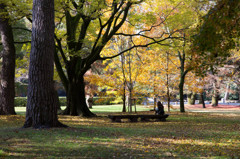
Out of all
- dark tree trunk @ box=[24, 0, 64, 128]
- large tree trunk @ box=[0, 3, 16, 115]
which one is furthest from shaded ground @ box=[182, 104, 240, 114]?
dark tree trunk @ box=[24, 0, 64, 128]

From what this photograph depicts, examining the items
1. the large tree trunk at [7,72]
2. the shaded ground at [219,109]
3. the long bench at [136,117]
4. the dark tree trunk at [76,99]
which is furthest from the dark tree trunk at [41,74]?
the shaded ground at [219,109]

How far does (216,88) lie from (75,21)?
24.0m

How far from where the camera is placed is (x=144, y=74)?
2267cm

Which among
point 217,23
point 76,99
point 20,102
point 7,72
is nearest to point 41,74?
point 217,23

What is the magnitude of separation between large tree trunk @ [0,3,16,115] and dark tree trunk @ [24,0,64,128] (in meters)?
6.33

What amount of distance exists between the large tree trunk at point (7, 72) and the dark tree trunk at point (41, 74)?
633 centimetres

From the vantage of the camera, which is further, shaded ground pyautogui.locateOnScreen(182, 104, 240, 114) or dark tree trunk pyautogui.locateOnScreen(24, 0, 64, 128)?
shaded ground pyautogui.locateOnScreen(182, 104, 240, 114)

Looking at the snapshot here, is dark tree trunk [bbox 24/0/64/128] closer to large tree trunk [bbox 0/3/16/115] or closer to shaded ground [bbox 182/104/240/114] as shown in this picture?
large tree trunk [bbox 0/3/16/115]

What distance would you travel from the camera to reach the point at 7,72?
14.8m

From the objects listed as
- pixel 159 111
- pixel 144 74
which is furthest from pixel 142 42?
pixel 159 111

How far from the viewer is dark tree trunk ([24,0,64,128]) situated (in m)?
9.02

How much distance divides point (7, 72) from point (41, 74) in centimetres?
679

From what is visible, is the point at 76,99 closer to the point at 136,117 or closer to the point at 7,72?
the point at 7,72

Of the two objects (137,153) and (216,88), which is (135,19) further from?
(216,88)
